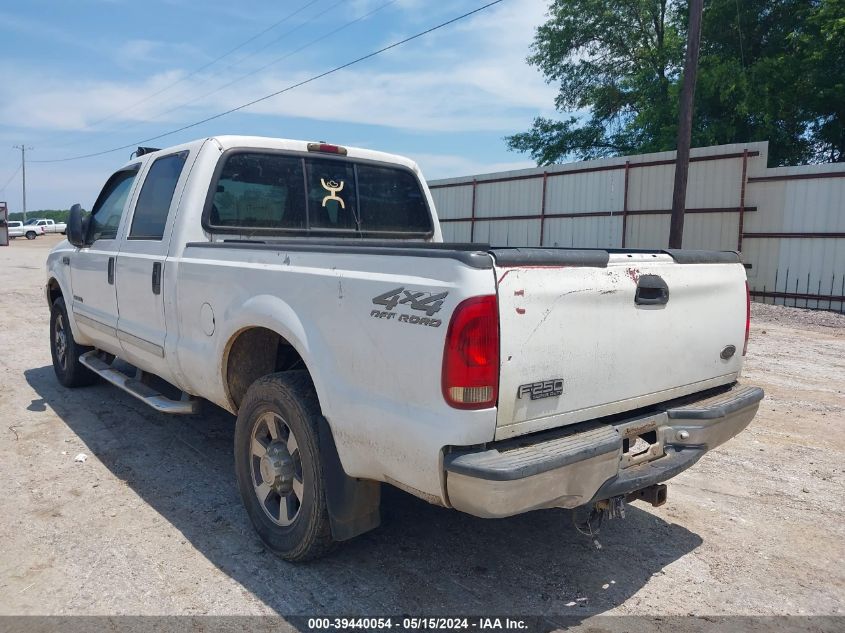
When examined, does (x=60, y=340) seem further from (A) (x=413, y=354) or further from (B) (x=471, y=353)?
(B) (x=471, y=353)

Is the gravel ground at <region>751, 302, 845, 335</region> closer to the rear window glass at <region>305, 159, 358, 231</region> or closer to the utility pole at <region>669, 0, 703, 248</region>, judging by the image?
the utility pole at <region>669, 0, 703, 248</region>

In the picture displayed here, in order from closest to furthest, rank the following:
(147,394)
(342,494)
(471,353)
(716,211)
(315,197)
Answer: (471,353), (342,494), (147,394), (315,197), (716,211)

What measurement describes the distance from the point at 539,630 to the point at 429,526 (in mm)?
1015

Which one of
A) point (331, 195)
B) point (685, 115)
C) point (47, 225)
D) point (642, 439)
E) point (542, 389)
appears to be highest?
point (685, 115)

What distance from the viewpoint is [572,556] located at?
10.8 feet

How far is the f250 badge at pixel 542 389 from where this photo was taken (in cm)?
242

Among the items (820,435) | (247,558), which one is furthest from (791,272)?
(247,558)

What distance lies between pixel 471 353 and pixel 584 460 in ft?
2.03

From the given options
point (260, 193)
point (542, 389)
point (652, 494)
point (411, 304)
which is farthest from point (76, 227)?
point (652, 494)

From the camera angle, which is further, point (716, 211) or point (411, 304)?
point (716, 211)

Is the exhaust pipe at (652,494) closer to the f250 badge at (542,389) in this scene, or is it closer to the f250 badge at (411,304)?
the f250 badge at (542,389)

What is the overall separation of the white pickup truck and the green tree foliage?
60.4 ft

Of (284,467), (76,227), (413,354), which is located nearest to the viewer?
(413,354)

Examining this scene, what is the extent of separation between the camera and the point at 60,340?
636 centimetres
